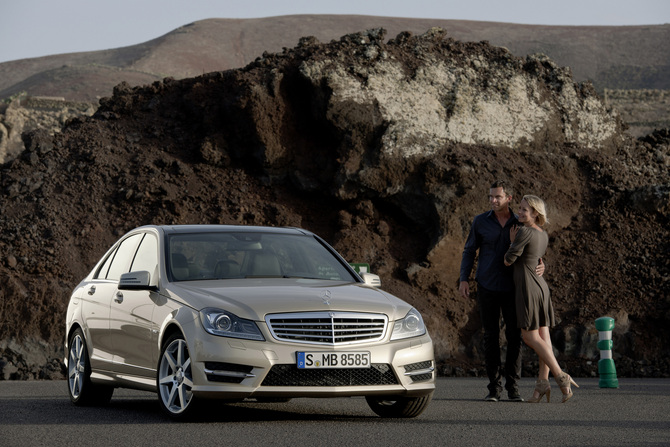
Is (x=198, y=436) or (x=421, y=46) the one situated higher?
(x=421, y=46)

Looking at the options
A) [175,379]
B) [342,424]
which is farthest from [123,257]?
[342,424]

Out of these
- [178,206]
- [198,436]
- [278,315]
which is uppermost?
[278,315]

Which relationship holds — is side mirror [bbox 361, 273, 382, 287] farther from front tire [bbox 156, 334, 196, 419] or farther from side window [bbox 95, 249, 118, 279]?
side window [bbox 95, 249, 118, 279]

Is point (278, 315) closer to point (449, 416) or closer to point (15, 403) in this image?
point (449, 416)

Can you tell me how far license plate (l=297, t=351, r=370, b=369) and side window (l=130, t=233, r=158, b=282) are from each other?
1905 mm

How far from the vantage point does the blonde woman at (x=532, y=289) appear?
11156 millimetres

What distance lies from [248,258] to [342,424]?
1.90m

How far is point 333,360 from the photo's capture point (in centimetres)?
835

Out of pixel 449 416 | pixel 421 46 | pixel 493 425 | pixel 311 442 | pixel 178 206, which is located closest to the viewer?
pixel 311 442

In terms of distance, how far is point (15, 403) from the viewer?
11.2 meters

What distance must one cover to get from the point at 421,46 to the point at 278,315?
19.9 m

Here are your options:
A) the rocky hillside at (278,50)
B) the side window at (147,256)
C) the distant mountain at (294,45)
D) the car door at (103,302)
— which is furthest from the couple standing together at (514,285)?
the distant mountain at (294,45)

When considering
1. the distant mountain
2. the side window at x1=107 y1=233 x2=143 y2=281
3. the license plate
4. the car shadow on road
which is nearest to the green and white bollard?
the car shadow on road

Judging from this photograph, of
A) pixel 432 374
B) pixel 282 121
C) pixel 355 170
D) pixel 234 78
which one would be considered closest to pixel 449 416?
pixel 432 374
